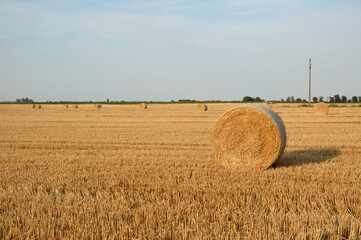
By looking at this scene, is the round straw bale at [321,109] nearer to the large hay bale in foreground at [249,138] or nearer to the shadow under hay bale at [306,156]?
the shadow under hay bale at [306,156]

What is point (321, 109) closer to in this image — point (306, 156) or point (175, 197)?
point (306, 156)

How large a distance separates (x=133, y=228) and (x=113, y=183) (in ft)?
7.35

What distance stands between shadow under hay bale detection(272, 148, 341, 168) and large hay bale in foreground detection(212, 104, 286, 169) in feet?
1.76

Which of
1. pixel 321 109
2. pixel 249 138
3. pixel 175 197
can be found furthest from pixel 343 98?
pixel 175 197

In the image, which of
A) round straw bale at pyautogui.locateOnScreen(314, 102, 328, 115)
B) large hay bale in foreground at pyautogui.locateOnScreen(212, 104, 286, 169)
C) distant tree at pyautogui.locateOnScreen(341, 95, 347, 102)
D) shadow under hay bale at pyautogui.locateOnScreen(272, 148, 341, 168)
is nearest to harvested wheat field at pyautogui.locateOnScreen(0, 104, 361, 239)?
shadow under hay bale at pyautogui.locateOnScreen(272, 148, 341, 168)

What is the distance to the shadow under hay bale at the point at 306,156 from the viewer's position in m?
8.53

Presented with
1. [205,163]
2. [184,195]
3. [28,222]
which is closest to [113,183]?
[184,195]

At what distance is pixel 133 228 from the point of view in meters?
4.18

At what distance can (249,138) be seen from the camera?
8.34 m

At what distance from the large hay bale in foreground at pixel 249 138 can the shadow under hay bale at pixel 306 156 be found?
54 cm

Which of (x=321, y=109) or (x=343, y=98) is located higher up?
(x=343, y=98)

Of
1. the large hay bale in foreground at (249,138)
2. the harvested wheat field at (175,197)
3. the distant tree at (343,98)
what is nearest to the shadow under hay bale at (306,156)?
the harvested wheat field at (175,197)

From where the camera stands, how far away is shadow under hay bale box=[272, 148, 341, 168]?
8526 millimetres

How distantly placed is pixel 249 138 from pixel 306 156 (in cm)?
213
